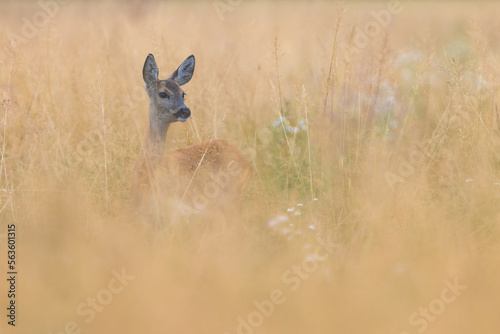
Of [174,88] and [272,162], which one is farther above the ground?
[174,88]

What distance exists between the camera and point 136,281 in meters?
2.82

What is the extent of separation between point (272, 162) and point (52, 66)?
2443 millimetres

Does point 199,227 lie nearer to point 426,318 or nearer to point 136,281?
point 136,281

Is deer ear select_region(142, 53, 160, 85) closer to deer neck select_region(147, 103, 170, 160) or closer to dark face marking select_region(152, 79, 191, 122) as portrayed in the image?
dark face marking select_region(152, 79, 191, 122)

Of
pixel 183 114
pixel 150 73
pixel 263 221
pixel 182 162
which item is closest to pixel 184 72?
pixel 150 73

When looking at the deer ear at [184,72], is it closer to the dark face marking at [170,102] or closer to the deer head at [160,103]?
the deer head at [160,103]

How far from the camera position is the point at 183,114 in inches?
169

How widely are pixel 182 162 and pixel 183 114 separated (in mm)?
309

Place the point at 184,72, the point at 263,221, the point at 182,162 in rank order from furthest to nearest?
the point at 184,72 < the point at 182,162 < the point at 263,221

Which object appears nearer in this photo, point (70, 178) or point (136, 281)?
point (136, 281)

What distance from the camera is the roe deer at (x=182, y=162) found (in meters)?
4.02

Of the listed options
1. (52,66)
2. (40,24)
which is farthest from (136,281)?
(40,24)

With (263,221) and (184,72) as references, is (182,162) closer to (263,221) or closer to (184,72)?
(184,72)

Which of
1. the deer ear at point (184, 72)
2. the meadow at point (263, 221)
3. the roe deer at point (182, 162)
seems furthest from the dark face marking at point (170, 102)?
the meadow at point (263, 221)
